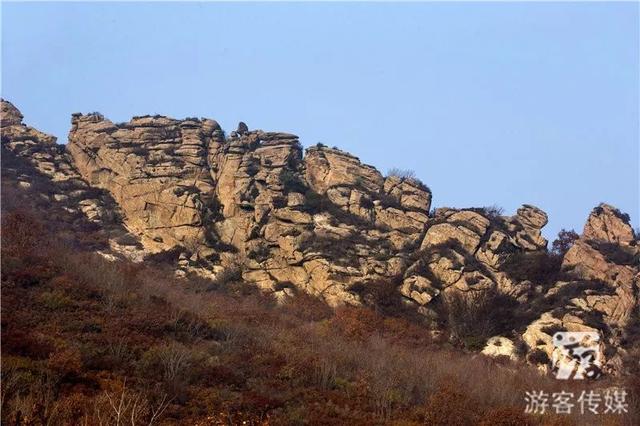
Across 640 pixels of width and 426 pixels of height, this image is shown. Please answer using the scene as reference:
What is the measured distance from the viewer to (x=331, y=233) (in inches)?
1471

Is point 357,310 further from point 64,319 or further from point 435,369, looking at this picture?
point 64,319

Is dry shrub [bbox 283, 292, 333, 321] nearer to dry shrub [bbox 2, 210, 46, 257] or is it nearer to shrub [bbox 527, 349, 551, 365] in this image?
shrub [bbox 527, 349, 551, 365]

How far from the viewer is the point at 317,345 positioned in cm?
2525

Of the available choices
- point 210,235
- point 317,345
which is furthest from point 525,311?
point 210,235

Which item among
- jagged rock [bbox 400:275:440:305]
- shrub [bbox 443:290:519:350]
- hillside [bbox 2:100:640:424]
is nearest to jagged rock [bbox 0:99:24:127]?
hillside [bbox 2:100:640:424]

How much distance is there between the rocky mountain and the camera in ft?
103

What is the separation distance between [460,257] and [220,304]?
1320cm

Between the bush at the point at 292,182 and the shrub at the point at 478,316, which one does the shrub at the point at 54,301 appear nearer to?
the shrub at the point at 478,316

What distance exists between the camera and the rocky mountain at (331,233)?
3139 centimetres
